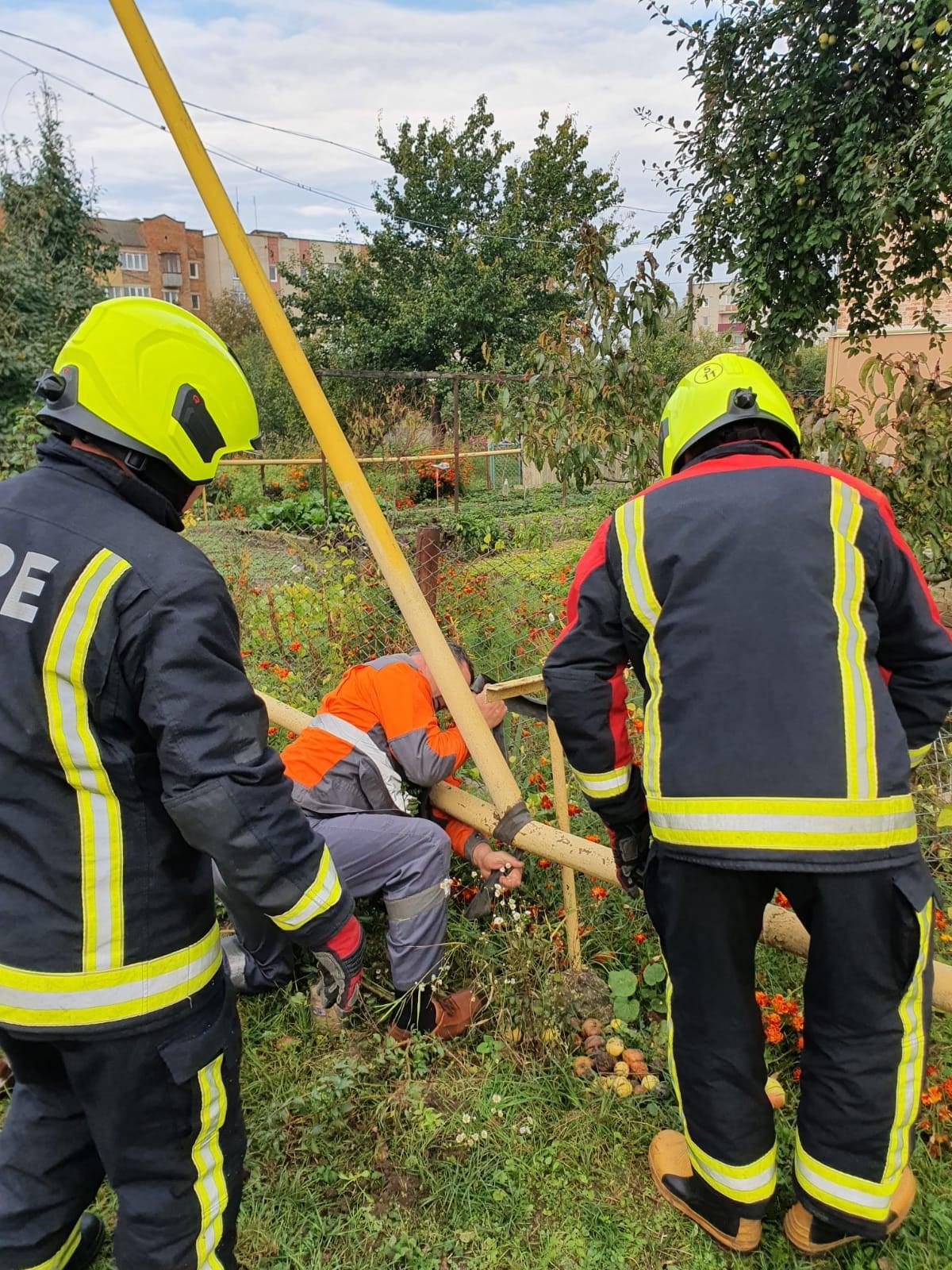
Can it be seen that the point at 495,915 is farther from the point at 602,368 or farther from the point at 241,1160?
the point at 602,368

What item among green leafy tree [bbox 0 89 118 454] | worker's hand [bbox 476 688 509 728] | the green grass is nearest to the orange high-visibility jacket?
worker's hand [bbox 476 688 509 728]

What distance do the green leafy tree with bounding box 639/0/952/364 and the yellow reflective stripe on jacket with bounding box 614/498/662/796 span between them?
4.03 metres

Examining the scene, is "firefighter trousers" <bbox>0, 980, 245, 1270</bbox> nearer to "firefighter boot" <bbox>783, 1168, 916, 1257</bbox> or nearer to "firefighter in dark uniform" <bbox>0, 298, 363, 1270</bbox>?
"firefighter in dark uniform" <bbox>0, 298, 363, 1270</bbox>

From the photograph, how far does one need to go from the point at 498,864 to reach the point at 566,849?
0.30 meters

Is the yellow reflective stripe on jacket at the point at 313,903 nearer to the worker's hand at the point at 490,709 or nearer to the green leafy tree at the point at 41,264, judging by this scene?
the worker's hand at the point at 490,709

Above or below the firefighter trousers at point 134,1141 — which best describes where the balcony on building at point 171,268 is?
above

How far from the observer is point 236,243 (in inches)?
97.0

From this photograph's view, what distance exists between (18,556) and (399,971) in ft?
5.48

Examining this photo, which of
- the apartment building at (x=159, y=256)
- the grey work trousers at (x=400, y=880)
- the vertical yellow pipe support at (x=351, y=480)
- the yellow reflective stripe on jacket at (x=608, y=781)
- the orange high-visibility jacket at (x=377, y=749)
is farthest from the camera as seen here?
the apartment building at (x=159, y=256)

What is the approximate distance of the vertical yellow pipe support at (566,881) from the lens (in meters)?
2.61

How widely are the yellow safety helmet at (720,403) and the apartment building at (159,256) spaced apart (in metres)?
62.5

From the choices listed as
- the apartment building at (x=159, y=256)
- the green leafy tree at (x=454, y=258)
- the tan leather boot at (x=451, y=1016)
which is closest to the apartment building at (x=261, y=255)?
the apartment building at (x=159, y=256)

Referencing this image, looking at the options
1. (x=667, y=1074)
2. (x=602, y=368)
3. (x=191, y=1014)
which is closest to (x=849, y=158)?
(x=602, y=368)

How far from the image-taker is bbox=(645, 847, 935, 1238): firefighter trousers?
5.38ft
